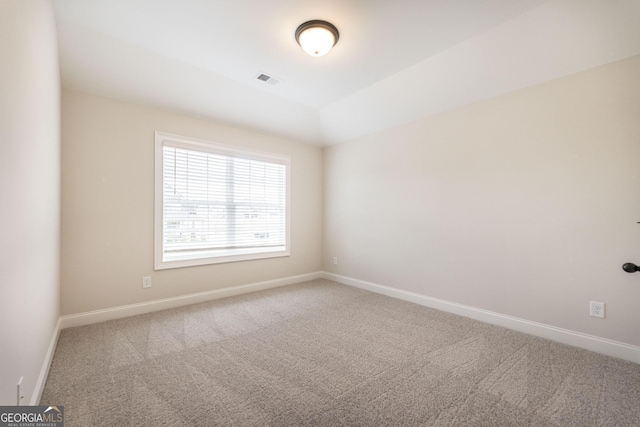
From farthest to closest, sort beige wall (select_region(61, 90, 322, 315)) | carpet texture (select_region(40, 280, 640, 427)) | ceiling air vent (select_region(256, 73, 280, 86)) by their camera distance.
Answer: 1. ceiling air vent (select_region(256, 73, 280, 86))
2. beige wall (select_region(61, 90, 322, 315))
3. carpet texture (select_region(40, 280, 640, 427))

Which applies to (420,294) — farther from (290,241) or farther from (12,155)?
(12,155)

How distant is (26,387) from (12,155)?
1.17m

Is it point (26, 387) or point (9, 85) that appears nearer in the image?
point (9, 85)

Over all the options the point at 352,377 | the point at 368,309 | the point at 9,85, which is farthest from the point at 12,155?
the point at 368,309

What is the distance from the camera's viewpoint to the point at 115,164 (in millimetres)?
3000

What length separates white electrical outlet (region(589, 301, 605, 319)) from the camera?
2287 millimetres

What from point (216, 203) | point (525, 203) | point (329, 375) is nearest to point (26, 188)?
point (329, 375)

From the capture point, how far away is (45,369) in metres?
1.87

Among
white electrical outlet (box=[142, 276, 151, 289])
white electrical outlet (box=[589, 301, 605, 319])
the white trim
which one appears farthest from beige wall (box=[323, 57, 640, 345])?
the white trim

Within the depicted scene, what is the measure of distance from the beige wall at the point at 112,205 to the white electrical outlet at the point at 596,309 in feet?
13.0

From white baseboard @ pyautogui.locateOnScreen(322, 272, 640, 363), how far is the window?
2.03 meters

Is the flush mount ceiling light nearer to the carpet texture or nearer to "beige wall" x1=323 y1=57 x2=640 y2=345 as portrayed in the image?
"beige wall" x1=323 y1=57 x2=640 y2=345

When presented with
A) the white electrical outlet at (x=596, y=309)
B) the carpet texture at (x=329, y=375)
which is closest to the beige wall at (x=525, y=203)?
the white electrical outlet at (x=596, y=309)

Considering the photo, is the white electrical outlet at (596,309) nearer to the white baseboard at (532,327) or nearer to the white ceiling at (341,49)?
the white baseboard at (532,327)
